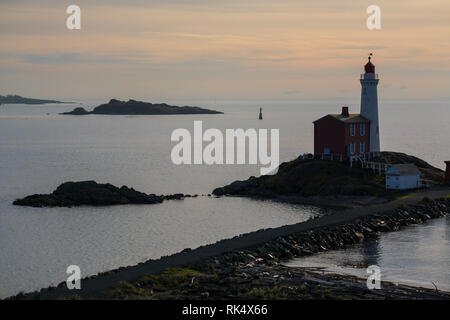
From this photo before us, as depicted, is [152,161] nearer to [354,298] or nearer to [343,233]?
[343,233]

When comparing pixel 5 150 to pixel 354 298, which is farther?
pixel 5 150

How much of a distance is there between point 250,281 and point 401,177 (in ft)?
104

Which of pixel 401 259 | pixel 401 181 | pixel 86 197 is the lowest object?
pixel 401 259

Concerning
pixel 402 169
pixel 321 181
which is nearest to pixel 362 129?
pixel 321 181

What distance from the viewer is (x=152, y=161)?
11238 cm

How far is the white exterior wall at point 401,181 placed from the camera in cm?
5881

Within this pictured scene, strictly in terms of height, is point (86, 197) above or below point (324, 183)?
below

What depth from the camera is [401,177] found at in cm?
5878

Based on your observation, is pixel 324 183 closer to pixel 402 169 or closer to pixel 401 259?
pixel 402 169

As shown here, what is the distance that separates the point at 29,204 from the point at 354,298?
3995 cm

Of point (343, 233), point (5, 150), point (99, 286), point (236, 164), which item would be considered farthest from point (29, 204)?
point (5, 150)

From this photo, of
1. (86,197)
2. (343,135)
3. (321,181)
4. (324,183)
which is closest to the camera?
(86,197)

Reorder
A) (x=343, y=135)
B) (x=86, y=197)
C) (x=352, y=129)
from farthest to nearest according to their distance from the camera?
1. (x=352, y=129)
2. (x=343, y=135)
3. (x=86, y=197)

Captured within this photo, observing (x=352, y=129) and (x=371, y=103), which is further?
(x=371, y=103)
